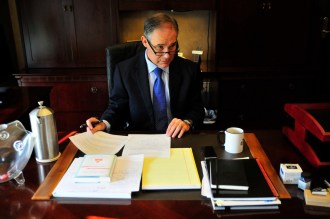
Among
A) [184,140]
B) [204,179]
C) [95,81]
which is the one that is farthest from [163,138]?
[95,81]

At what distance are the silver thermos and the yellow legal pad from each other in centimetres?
37

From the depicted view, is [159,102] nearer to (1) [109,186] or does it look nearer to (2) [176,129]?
(2) [176,129]

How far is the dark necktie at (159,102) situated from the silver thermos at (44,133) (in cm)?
67

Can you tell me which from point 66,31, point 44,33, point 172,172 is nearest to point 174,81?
point 172,172

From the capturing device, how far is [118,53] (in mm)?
1936

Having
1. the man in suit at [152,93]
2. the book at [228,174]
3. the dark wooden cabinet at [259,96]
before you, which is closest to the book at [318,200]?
the book at [228,174]

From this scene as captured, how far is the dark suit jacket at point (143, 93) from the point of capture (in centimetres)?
177

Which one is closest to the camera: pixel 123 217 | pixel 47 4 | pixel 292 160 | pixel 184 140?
pixel 123 217

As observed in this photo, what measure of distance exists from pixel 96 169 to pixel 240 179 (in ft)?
1.55

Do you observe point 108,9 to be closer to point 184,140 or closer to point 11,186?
point 184,140

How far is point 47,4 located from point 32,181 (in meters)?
2.14

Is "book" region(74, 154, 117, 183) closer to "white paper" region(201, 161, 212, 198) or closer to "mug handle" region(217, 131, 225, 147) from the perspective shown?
"white paper" region(201, 161, 212, 198)

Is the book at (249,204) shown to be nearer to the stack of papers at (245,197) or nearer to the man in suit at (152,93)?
the stack of papers at (245,197)

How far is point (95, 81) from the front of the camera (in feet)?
A: 9.36
